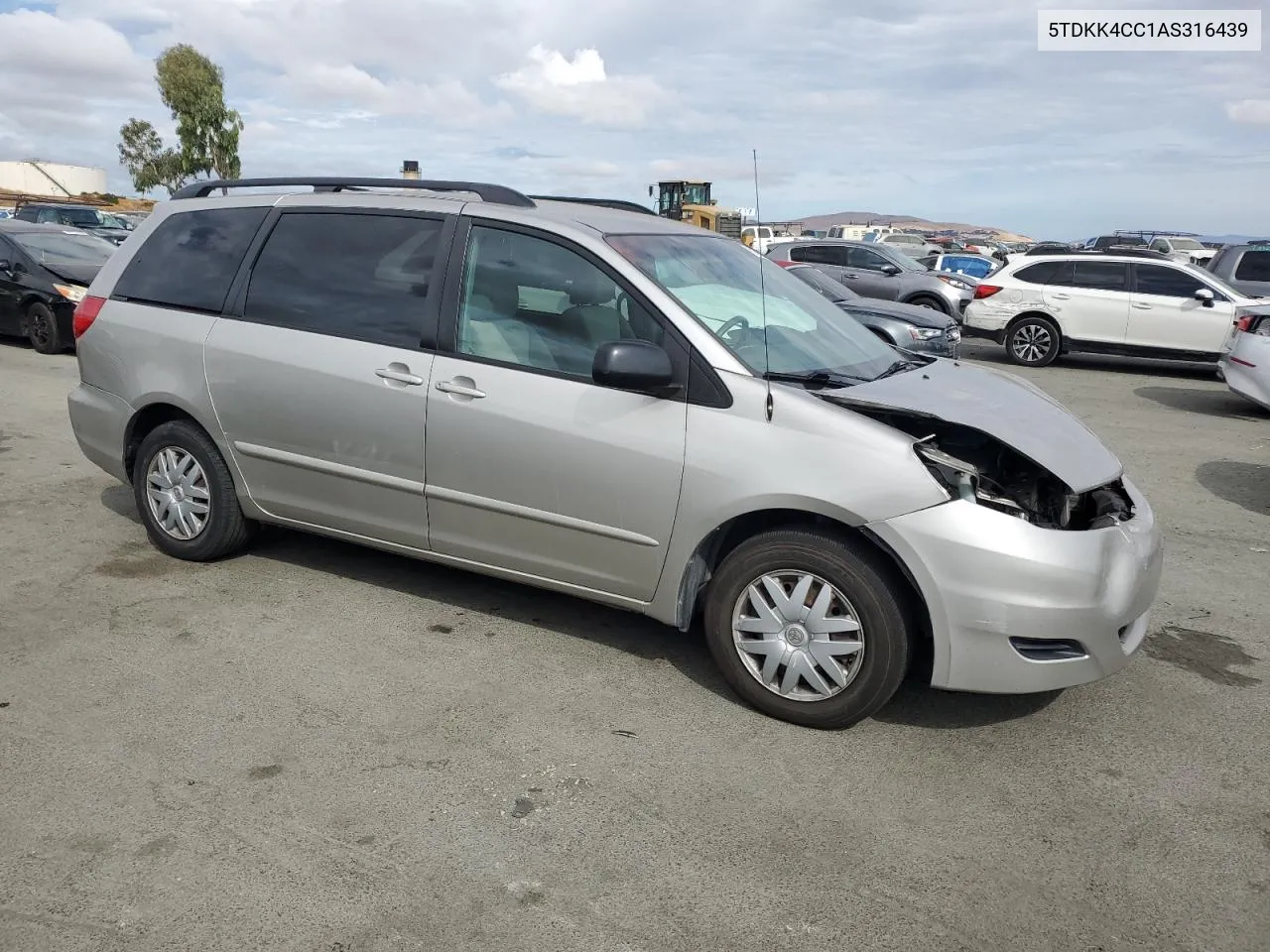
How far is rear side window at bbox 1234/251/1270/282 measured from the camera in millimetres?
16188

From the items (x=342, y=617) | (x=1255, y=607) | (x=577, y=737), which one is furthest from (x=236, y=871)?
(x=1255, y=607)

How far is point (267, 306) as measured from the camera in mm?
4902

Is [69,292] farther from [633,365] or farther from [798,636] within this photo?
[798,636]

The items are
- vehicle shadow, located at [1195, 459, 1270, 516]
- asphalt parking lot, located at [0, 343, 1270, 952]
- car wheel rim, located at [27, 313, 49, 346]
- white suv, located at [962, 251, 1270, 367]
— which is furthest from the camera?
white suv, located at [962, 251, 1270, 367]

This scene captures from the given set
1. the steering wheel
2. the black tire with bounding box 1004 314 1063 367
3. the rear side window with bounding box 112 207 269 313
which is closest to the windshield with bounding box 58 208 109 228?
the black tire with bounding box 1004 314 1063 367

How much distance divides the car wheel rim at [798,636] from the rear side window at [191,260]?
2955mm

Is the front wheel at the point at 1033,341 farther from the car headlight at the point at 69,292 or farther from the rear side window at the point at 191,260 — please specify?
the rear side window at the point at 191,260

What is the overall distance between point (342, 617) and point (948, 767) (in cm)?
264

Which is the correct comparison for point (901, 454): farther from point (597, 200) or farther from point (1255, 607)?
point (1255, 607)

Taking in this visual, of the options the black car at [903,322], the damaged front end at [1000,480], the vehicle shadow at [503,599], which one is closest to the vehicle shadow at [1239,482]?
the black car at [903,322]

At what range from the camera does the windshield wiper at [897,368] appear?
4422 mm

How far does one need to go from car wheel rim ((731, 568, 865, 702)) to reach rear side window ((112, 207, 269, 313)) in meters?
2.95

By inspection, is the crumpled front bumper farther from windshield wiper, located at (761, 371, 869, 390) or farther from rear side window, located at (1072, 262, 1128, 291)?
rear side window, located at (1072, 262, 1128, 291)

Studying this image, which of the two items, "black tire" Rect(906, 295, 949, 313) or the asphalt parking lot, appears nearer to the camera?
the asphalt parking lot
